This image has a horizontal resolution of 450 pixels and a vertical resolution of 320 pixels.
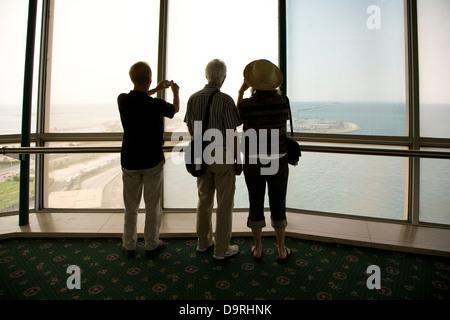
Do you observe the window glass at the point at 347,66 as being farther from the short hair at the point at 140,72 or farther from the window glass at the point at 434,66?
the short hair at the point at 140,72

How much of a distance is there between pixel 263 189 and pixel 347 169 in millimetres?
1516

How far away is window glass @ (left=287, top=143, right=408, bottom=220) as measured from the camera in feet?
11.0

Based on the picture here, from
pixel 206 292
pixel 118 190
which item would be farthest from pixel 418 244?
pixel 118 190

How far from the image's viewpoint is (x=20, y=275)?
7.56 feet

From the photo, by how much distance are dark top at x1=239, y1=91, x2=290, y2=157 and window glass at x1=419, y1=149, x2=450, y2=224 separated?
1.95m

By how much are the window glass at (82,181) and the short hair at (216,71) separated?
1.86 meters

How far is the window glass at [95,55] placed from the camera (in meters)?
3.47

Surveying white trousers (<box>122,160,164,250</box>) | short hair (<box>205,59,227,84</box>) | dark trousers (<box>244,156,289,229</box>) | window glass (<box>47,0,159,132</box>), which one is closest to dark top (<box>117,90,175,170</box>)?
white trousers (<box>122,160,164,250</box>)

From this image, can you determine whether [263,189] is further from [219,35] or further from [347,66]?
[219,35]

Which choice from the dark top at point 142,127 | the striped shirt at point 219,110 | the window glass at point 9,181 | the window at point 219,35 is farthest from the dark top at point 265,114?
the window glass at point 9,181

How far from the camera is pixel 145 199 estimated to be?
2.56 meters

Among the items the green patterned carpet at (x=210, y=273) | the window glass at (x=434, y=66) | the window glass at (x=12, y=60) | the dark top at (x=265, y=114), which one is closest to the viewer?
the green patterned carpet at (x=210, y=273)
